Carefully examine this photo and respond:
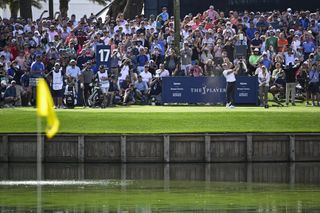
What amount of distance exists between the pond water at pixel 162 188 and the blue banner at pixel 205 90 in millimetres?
9187

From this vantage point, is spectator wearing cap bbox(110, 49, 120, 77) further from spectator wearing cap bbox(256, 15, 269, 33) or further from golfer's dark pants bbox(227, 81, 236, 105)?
spectator wearing cap bbox(256, 15, 269, 33)

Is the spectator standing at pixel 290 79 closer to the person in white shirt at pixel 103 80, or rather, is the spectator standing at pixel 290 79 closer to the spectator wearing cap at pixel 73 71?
the person in white shirt at pixel 103 80

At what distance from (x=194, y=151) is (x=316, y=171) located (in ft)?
16.6

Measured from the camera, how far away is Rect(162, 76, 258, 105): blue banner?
52922 millimetres

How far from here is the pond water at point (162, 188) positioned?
31.5 metres

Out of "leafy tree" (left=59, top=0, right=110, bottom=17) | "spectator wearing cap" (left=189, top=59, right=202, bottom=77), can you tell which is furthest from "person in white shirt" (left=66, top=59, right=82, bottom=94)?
"leafy tree" (left=59, top=0, right=110, bottom=17)

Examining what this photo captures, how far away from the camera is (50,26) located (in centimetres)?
5538

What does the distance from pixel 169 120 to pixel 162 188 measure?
35.9 feet

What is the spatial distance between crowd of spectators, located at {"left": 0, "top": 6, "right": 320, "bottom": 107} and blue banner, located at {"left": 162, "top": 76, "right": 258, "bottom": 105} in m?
0.56

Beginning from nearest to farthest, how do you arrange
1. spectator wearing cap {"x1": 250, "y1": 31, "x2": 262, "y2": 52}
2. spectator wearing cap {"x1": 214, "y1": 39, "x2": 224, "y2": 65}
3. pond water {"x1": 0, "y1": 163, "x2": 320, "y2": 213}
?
pond water {"x1": 0, "y1": 163, "x2": 320, "y2": 213}, spectator wearing cap {"x1": 214, "y1": 39, "x2": 224, "y2": 65}, spectator wearing cap {"x1": 250, "y1": 31, "x2": 262, "y2": 52}

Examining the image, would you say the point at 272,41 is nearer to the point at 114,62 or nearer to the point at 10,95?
the point at 114,62

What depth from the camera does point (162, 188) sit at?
121 feet

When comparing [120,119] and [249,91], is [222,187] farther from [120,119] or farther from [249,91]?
[249,91]

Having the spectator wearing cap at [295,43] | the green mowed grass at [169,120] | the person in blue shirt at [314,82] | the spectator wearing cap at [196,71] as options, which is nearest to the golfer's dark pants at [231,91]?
the green mowed grass at [169,120]
